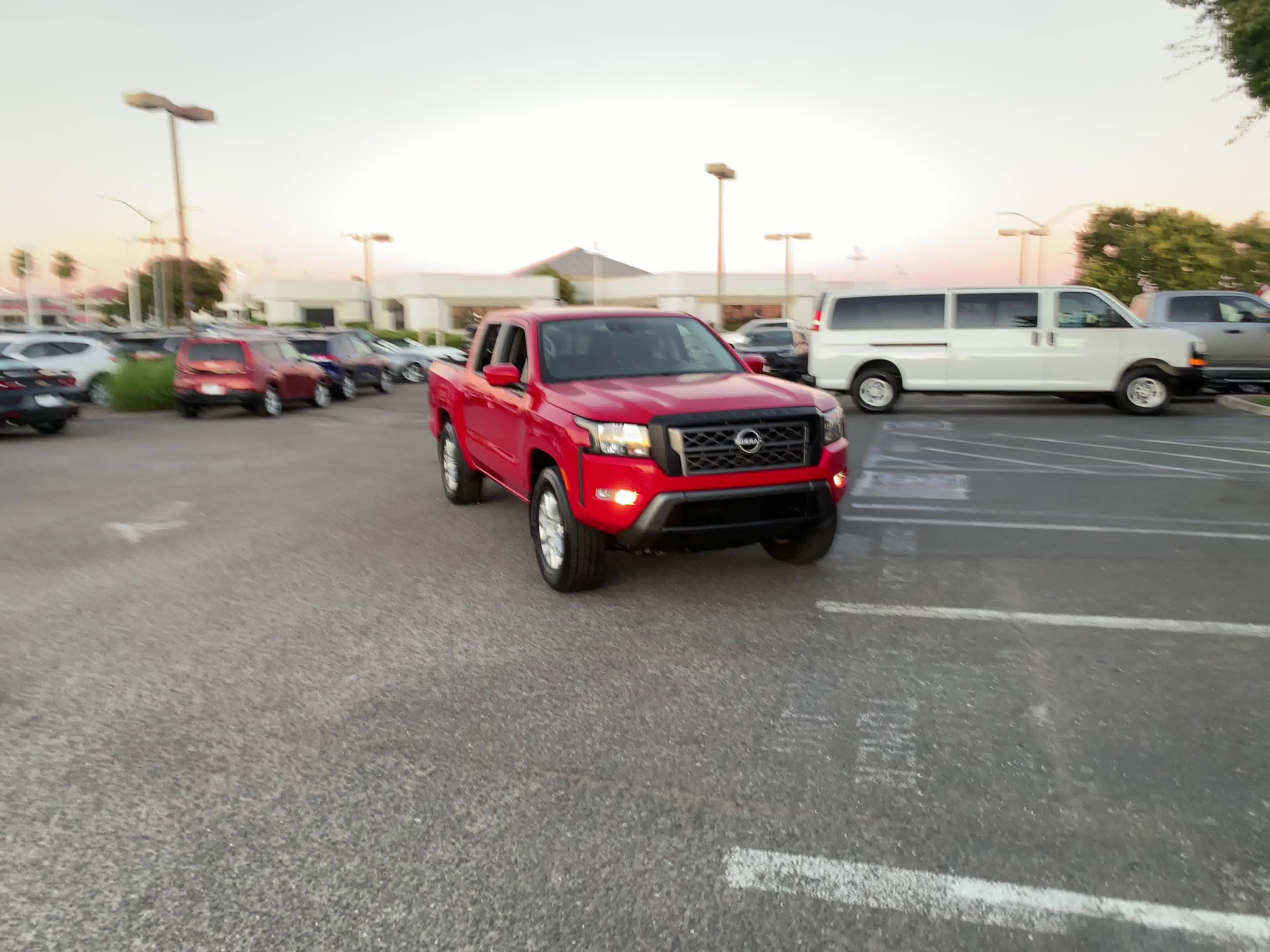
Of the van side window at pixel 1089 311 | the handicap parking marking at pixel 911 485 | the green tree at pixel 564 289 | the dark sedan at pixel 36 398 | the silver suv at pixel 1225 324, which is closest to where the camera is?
the handicap parking marking at pixel 911 485

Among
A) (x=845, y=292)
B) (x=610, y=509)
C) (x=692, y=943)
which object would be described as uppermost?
(x=845, y=292)

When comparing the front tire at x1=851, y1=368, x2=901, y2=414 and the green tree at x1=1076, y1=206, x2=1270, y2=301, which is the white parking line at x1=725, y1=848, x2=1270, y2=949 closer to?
the front tire at x1=851, y1=368, x2=901, y2=414

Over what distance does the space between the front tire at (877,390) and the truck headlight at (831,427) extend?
11.5m

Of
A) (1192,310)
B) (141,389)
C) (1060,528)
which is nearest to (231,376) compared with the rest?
(141,389)

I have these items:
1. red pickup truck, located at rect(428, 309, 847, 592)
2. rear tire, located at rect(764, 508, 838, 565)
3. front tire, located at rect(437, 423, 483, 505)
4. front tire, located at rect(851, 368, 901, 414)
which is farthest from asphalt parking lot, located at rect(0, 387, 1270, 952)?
front tire, located at rect(851, 368, 901, 414)

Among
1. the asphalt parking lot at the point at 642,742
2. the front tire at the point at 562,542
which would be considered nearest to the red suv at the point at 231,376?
the asphalt parking lot at the point at 642,742

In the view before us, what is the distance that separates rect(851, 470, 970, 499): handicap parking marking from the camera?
31.4 ft

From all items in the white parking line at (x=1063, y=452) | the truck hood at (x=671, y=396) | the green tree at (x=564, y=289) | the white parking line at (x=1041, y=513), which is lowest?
the white parking line at (x=1041, y=513)

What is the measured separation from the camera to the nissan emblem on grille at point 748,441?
585 cm

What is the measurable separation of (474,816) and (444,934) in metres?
0.66

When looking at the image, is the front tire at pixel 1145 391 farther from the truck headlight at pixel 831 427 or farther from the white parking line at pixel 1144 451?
the truck headlight at pixel 831 427

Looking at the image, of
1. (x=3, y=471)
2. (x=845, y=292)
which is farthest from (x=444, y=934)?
(x=845, y=292)

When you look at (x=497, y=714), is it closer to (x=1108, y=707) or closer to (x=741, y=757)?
(x=741, y=757)

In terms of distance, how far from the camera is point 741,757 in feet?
12.9
